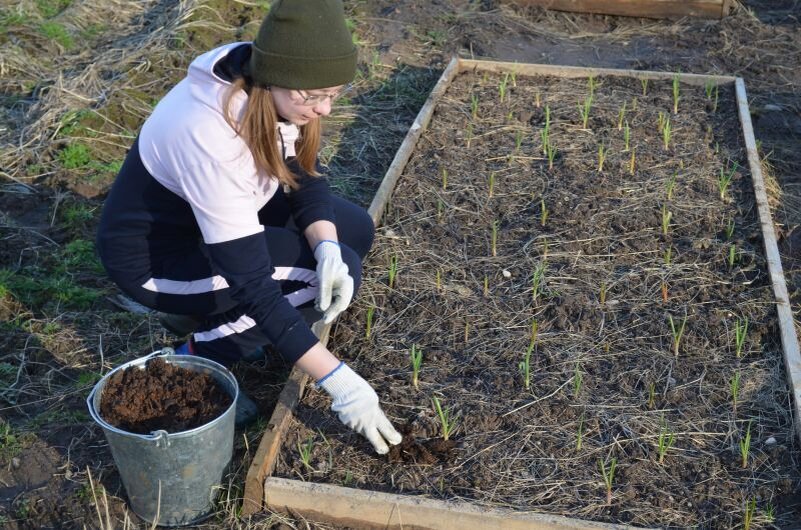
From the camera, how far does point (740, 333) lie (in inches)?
137

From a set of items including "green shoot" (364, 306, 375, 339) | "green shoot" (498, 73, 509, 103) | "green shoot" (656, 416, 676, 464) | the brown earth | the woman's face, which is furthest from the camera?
"green shoot" (498, 73, 509, 103)

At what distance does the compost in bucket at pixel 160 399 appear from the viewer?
2.75 metres

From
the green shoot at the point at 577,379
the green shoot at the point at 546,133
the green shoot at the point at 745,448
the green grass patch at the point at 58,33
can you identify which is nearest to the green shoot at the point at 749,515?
the green shoot at the point at 745,448

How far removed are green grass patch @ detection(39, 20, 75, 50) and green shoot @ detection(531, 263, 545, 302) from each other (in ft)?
12.8

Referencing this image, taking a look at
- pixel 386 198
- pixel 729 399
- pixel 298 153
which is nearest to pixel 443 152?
pixel 386 198

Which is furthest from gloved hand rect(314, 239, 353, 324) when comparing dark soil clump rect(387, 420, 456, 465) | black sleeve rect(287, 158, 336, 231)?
dark soil clump rect(387, 420, 456, 465)

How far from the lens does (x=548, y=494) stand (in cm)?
286

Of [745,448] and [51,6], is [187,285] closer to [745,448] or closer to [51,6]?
[745,448]

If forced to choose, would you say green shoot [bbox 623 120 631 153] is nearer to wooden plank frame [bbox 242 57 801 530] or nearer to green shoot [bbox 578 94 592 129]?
green shoot [bbox 578 94 592 129]

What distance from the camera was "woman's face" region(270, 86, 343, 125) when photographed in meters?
2.68

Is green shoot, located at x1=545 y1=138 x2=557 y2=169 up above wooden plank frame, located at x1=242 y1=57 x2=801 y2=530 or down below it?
below

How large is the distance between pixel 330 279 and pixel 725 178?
233cm

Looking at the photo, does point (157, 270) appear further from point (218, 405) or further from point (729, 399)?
point (729, 399)

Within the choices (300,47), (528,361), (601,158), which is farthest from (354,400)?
(601,158)
